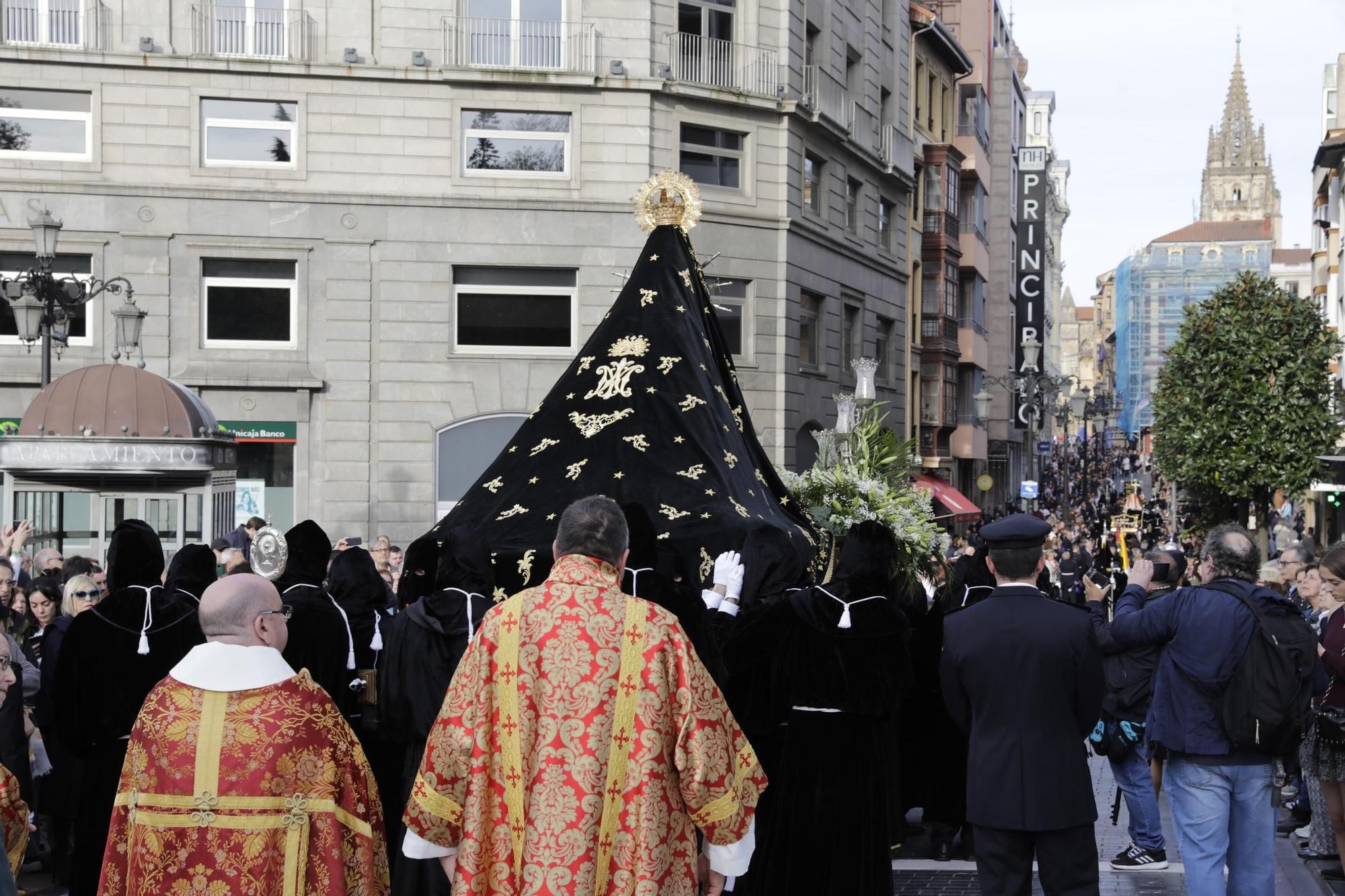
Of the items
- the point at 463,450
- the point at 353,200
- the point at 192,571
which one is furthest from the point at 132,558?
the point at 353,200

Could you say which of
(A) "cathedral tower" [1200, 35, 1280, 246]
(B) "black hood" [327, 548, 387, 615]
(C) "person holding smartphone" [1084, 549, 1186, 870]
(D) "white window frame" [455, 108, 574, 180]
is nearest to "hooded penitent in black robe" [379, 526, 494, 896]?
(B) "black hood" [327, 548, 387, 615]

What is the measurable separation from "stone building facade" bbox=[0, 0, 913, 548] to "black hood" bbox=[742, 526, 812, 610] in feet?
59.3

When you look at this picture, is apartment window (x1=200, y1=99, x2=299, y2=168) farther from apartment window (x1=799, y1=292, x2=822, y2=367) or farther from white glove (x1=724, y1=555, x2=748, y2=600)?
white glove (x1=724, y1=555, x2=748, y2=600)

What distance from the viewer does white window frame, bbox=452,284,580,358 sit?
26.7 m

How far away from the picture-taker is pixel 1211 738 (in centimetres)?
688

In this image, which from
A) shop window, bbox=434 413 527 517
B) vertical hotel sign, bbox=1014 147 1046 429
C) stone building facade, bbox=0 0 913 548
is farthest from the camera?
vertical hotel sign, bbox=1014 147 1046 429

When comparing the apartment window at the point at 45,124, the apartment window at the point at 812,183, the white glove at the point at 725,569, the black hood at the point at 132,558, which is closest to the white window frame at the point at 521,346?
the apartment window at the point at 812,183

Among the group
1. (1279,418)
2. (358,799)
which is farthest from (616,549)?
(1279,418)

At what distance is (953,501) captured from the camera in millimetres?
A: 42250

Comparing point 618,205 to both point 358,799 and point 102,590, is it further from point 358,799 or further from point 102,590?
point 358,799

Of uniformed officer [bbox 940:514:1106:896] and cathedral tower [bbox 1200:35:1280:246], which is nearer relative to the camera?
uniformed officer [bbox 940:514:1106:896]

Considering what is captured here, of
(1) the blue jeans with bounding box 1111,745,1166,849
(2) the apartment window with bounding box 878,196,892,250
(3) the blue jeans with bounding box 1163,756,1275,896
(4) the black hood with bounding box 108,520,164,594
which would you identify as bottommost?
(1) the blue jeans with bounding box 1111,745,1166,849

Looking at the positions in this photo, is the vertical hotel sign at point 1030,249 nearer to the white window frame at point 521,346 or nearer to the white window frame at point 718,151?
the white window frame at point 718,151

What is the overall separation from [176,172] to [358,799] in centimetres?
2273
